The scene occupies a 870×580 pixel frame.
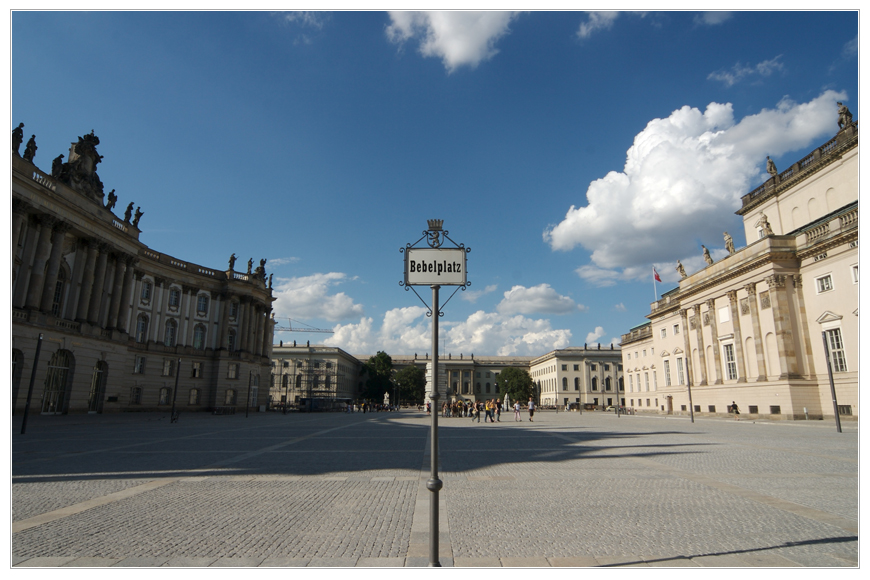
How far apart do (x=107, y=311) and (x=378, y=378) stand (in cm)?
8038

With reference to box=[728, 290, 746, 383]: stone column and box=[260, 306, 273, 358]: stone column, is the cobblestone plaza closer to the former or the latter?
box=[728, 290, 746, 383]: stone column

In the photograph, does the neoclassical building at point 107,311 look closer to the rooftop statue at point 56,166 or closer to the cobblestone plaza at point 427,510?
the rooftop statue at point 56,166

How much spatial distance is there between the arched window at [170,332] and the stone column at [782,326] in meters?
62.6

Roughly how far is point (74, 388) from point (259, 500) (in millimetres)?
39909

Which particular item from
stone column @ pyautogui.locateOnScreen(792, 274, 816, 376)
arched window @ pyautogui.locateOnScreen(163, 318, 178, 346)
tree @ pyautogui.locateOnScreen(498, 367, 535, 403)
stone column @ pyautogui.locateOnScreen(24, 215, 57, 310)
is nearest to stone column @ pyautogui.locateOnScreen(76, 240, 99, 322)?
stone column @ pyautogui.locateOnScreen(24, 215, 57, 310)

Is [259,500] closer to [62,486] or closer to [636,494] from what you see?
[62,486]

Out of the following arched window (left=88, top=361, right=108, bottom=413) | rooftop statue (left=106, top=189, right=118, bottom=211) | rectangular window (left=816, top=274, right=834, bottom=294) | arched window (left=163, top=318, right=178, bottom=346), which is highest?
rooftop statue (left=106, top=189, right=118, bottom=211)

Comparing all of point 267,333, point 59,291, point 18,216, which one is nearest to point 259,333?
point 267,333

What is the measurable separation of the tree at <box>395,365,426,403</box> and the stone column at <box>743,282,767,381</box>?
100855mm

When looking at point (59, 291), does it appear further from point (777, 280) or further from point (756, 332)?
point (756, 332)

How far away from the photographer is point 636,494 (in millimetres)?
9477

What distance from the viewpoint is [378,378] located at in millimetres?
121250

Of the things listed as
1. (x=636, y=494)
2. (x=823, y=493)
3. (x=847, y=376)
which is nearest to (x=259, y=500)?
(x=636, y=494)

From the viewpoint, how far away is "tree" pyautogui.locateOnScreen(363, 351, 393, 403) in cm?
11975
